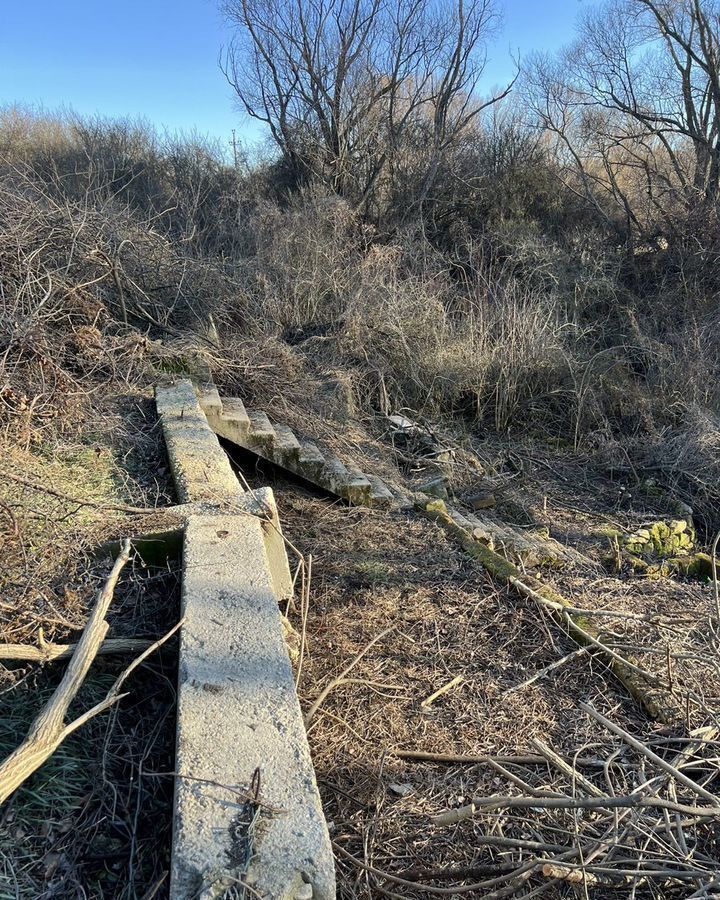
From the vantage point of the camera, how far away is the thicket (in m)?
6.52

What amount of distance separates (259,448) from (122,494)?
2.41 metres

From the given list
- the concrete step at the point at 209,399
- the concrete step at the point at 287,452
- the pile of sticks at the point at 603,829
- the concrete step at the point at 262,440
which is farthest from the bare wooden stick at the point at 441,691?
the concrete step at the point at 209,399

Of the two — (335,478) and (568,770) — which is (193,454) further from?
(568,770)

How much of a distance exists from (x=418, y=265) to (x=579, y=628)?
1048 cm

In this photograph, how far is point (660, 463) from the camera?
861 centimetres

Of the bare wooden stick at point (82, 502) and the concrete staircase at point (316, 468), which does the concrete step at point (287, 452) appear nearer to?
the concrete staircase at point (316, 468)

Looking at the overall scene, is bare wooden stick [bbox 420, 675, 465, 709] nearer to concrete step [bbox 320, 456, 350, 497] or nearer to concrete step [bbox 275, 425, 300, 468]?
concrete step [bbox 320, 456, 350, 497]

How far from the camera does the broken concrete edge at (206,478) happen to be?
3396mm

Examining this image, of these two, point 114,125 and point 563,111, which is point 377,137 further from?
point 114,125

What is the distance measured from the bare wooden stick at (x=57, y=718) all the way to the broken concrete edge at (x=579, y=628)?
2.35 metres

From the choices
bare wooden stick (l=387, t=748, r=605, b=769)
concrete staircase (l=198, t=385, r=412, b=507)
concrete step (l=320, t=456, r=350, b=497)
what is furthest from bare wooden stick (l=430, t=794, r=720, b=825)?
concrete step (l=320, t=456, r=350, b=497)

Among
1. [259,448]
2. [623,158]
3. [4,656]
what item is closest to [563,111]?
[623,158]

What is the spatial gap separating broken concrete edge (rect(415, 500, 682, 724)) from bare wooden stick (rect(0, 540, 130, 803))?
2.35 meters

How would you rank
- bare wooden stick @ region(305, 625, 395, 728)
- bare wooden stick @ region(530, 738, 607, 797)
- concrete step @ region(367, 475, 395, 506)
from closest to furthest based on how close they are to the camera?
bare wooden stick @ region(530, 738, 607, 797)
bare wooden stick @ region(305, 625, 395, 728)
concrete step @ region(367, 475, 395, 506)
